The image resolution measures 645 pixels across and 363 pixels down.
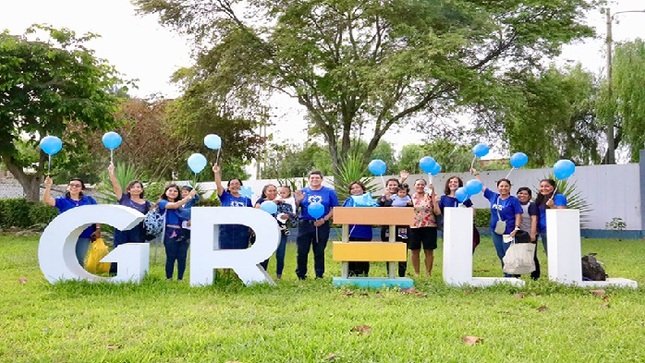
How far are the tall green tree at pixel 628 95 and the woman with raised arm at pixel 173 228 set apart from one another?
57.5 ft

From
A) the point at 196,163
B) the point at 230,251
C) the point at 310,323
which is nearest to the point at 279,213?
the point at 230,251

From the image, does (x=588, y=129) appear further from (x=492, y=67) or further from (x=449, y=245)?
(x=449, y=245)

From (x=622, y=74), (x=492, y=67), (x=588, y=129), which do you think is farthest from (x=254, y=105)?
(x=588, y=129)

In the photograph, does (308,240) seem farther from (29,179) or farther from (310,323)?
(29,179)

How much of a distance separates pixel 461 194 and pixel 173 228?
358 cm

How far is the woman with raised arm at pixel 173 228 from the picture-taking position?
7.12 metres

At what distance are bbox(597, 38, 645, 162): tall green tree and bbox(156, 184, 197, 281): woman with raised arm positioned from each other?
690 inches

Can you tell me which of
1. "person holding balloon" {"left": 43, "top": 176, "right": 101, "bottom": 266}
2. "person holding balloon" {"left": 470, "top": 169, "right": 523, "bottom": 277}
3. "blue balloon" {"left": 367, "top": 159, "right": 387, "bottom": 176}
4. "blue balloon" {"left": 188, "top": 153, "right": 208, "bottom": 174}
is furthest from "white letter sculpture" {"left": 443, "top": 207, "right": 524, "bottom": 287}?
"person holding balloon" {"left": 43, "top": 176, "right": 101, "bottom": 266}

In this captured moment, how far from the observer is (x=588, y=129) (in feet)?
79.5

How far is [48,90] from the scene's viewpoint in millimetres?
15094

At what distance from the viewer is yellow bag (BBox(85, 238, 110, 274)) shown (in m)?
7.02

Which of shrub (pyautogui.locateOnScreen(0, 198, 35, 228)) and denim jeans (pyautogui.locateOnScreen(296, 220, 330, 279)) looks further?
shrub (pyautogui.locateOnScreen(0, 198, 35, 228))

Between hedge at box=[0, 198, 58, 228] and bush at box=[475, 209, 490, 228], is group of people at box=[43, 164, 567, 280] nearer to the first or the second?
bush at box=[475, 209, 490, 228]

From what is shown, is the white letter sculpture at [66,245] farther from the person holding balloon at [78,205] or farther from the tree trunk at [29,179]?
the tree trunk at [29,179]
